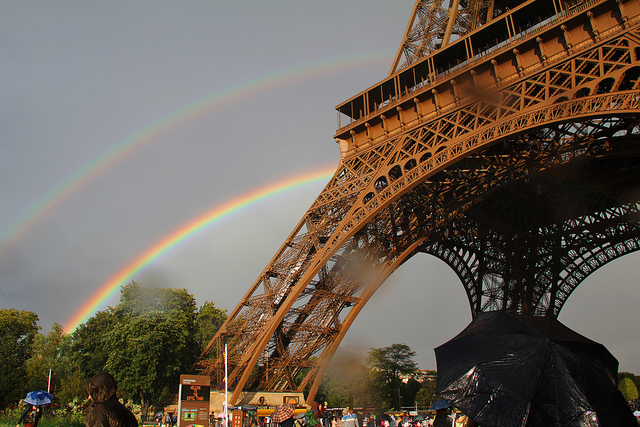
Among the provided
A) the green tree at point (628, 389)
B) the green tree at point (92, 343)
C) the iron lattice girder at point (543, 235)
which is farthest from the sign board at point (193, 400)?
the green tree at point (628, 389)

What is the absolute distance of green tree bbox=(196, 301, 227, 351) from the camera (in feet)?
144

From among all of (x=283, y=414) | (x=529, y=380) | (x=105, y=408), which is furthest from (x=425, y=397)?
(x=105, y=408)

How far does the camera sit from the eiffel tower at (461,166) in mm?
16672

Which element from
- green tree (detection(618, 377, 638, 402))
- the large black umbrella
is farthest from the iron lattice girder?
green tree (detection(618, 377, 638, 402))

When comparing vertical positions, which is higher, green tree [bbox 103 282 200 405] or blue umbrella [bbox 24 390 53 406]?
green tree [bbox 103 282 200 405]

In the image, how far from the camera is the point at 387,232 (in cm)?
2452

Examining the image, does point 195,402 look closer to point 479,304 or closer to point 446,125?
point 446,125

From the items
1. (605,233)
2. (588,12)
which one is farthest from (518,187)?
(588,12)

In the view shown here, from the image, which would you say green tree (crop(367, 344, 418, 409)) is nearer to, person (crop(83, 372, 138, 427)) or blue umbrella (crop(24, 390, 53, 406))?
blue umbrella (crop(24, 390, 53, 406))

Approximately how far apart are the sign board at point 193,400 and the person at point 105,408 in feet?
29.7

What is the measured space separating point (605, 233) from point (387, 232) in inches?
631

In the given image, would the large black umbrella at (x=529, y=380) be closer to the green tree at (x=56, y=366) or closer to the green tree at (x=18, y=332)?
the green tree at (x=56, y=366)

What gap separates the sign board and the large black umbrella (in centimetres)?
924

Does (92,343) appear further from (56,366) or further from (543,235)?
(543,235)
